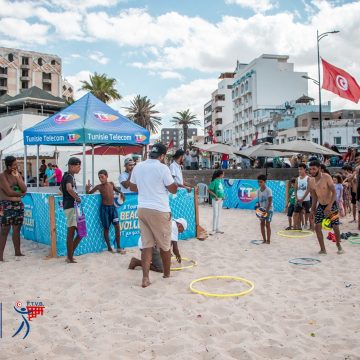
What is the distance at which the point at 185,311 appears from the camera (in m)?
4.34

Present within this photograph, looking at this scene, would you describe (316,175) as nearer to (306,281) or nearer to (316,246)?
(316,246)

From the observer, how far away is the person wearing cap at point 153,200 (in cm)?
519

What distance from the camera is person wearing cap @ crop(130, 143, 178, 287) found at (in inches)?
204

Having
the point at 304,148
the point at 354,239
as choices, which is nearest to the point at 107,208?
the point at 354,239

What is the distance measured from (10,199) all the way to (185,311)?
415 centimetres

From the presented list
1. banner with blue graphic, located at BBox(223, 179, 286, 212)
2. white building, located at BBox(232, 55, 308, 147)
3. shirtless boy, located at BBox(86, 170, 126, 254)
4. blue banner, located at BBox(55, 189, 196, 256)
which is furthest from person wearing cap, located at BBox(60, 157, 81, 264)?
white building, located at BBox(232, 55, 308, 147)

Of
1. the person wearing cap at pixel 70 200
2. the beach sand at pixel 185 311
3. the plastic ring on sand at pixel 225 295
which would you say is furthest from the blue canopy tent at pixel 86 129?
the plastic ring on sand at pixel 225 295

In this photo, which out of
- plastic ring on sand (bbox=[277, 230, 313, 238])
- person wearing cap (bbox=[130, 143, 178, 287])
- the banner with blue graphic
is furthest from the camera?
the banner with blue graphic

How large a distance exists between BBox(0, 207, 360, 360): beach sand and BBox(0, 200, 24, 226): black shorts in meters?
0.71

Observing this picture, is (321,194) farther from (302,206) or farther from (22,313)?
(22,313)

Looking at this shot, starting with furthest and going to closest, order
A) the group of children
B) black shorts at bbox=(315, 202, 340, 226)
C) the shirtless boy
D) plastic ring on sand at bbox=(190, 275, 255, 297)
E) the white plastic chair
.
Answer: the white plastic chair → the shirtless boy → black shorts at bbox=(315, 202, 340, 226) → the group of children → plastic ring on sand at bbox=(190, 275, 255, 297)

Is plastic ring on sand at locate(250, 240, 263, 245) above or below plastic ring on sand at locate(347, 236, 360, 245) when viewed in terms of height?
below

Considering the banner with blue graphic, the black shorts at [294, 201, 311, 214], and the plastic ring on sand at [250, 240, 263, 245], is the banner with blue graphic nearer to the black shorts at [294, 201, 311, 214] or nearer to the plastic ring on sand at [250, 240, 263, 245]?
the black shorts at [294, 201, 311, 214]

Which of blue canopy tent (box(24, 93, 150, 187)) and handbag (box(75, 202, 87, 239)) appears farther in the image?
blue canopy tent (box(24, 93, 150, 187))
